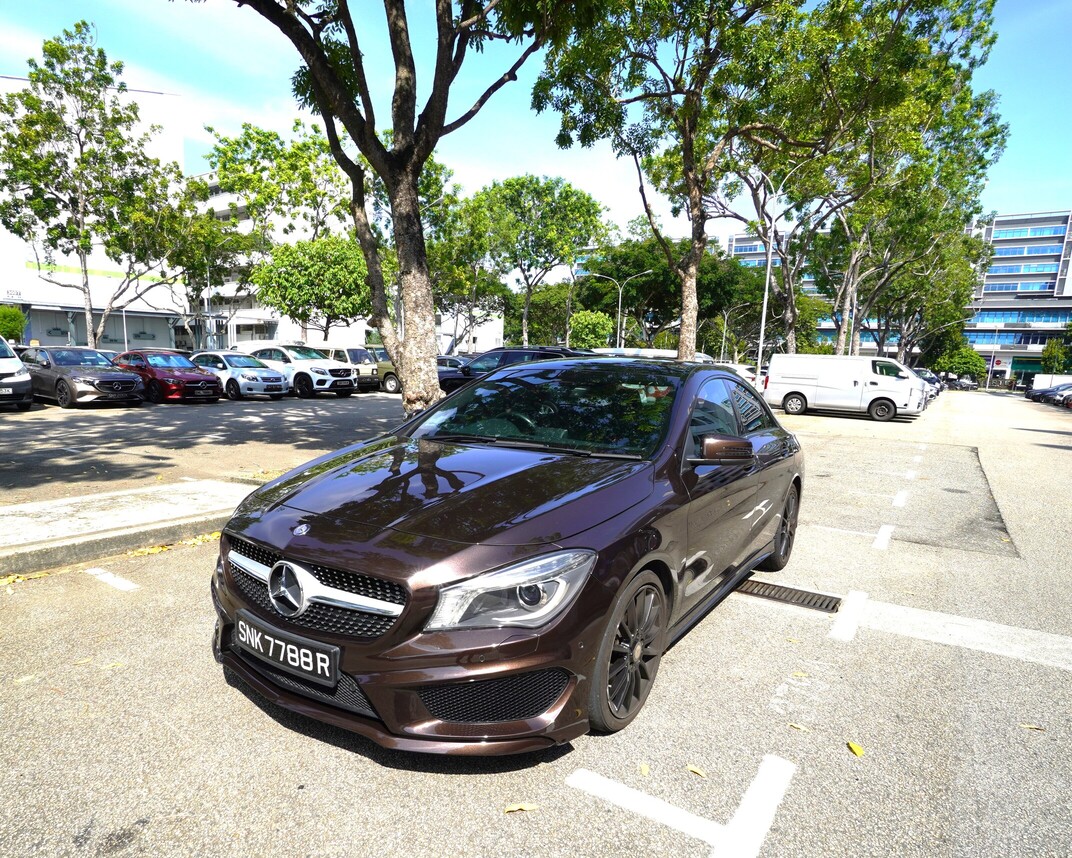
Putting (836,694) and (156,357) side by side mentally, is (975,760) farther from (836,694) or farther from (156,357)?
(156,357)

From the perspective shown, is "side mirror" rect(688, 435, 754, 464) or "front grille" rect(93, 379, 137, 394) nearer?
"side mirror" rect(688, 435, 754, 464)

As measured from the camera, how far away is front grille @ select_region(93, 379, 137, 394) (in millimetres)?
15562

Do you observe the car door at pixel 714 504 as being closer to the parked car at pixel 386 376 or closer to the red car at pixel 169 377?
the red car at pixel 169 377

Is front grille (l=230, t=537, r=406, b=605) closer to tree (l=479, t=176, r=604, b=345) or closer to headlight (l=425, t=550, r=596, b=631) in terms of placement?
headlight (l=425, t=550, r=596, b=631)

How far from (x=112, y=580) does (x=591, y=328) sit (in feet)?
185

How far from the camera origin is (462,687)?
7.15 ft

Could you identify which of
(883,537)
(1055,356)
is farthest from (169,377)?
(1055,356)

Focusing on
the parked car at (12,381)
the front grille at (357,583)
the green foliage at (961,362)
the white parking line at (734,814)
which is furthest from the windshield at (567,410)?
the green foliage at (961,362)

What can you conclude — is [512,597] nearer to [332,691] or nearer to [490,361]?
[332,691]

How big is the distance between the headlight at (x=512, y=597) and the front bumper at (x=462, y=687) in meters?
0.04

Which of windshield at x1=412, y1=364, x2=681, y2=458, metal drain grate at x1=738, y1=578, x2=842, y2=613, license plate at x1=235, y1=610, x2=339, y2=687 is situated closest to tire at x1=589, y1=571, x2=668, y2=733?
windshield at x1=412, y1=364, x2=681, y2=458

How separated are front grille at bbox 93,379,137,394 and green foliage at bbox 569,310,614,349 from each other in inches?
1736

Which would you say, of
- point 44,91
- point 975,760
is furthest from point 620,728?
point 44,91

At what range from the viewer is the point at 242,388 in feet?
64.5
